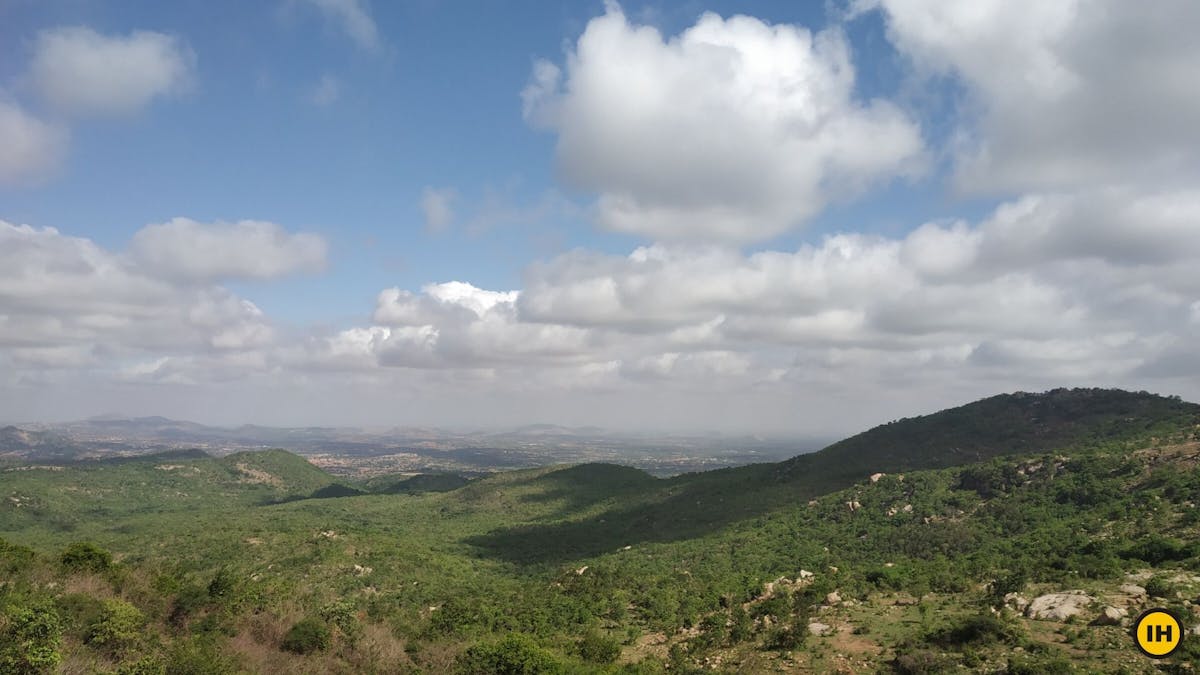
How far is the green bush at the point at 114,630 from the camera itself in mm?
31766

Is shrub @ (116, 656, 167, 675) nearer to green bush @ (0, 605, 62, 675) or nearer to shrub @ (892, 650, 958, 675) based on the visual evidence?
green bush @ (0, 605, 62, 675)

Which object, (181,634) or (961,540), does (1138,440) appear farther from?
(181,634)

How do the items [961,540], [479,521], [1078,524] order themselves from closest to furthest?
[1078,524], [961,540], [479,521]

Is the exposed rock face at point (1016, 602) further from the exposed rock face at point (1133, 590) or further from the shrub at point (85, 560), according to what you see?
the shrub at point (85, 560)

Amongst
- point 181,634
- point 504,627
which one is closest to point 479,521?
point 504,627

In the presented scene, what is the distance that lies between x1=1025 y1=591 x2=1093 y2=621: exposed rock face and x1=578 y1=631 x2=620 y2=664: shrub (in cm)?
2620

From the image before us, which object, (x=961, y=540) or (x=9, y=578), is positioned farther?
(x=961, y=540)

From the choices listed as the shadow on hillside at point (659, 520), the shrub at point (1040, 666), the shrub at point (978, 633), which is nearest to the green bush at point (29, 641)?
the shrub at point (1040, 666)

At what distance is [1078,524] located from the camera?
63188 mm

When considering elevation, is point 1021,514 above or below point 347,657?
above

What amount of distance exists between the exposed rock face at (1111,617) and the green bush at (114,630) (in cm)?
5452

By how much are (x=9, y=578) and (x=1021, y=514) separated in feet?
329

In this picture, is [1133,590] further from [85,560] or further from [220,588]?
[85,560]

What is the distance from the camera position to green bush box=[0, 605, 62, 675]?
2464 centimetres
